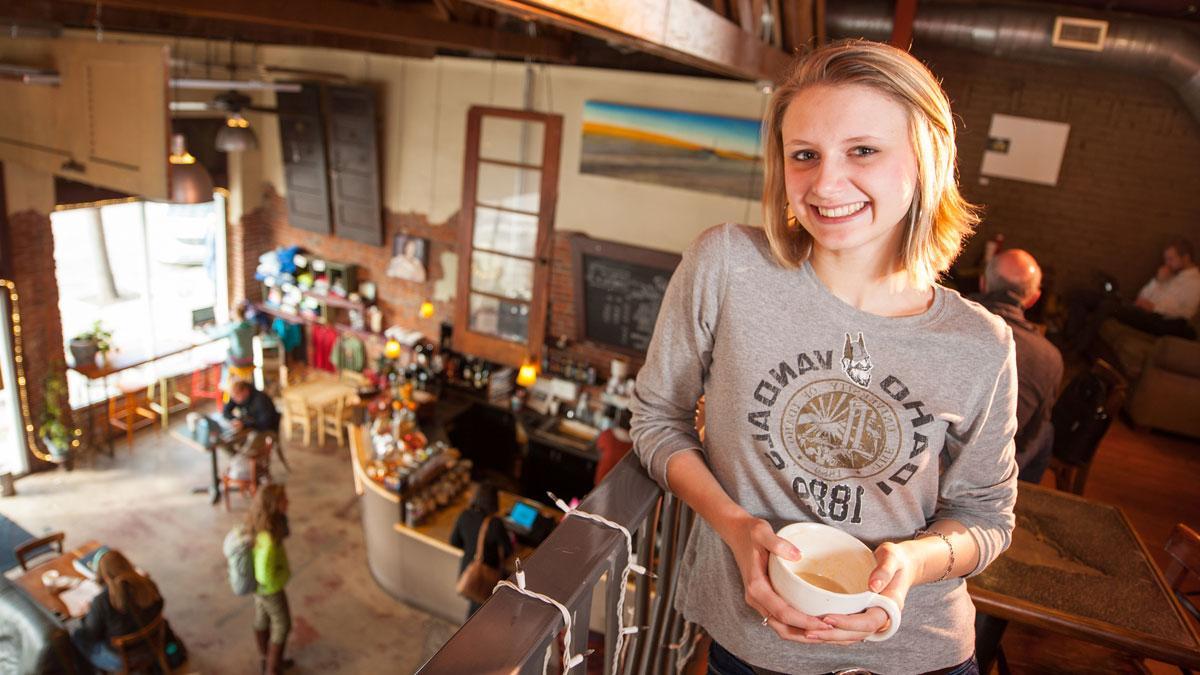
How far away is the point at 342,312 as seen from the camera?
29.9 feet

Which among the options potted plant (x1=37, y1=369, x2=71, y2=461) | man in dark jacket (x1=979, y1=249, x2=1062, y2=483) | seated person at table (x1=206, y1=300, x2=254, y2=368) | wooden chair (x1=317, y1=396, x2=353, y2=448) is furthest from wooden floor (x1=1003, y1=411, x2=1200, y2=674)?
potted plant (x1=37, y1=369, x2=71, y2=461)

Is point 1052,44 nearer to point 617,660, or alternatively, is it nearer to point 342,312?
point 617,660

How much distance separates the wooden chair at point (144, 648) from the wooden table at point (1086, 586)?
4.70 m

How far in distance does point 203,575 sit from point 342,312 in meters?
3.71

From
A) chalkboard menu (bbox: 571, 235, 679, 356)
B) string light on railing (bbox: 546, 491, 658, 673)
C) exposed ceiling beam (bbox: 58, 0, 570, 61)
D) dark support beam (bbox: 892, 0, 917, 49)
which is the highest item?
dark support beam (bbox: 892, 0, 917, 49)

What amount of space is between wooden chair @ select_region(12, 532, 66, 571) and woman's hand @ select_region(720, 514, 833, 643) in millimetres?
5876

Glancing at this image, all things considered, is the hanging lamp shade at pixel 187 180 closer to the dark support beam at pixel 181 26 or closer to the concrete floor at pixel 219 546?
the dark support beam at pixel 181 26

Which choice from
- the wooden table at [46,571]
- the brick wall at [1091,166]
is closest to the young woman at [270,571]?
the wooden table at [46,571]

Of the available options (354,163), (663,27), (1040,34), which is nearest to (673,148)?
(1040,34)

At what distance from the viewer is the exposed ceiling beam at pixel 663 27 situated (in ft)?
5.33

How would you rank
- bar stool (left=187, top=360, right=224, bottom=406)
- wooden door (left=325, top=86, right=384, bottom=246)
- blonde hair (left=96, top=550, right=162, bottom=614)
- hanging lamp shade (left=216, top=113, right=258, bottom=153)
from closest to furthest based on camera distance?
blonde hair (left=96, top=550, right=162, bottom=614)
hanging lamp shade (left=216, top=113, right=258, bottom=153)
wooden door (left=325, top=86, right=384, bottom=246)
bar stool (left=187, top=360, right=224, bottom=406)

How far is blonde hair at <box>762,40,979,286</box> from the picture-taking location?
106 cm

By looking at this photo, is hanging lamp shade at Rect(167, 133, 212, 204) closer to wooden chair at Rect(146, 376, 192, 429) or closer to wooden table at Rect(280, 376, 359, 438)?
wooden table at Rect(280, 376, 359, 438)

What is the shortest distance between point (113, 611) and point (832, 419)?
4804mm
